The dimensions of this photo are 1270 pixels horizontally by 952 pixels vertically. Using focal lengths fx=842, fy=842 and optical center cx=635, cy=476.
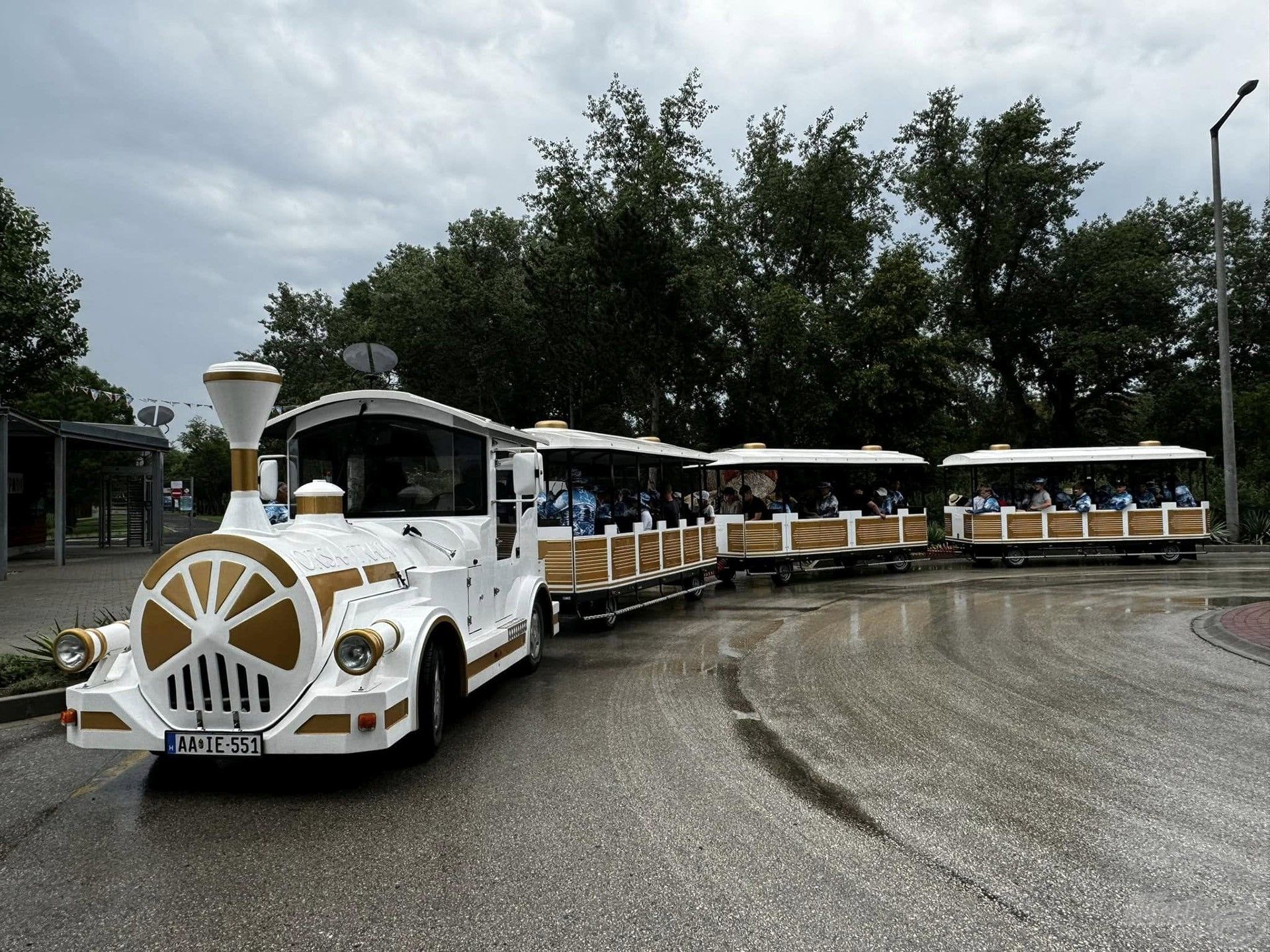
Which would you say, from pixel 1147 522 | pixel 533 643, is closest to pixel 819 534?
pixel 1147 522

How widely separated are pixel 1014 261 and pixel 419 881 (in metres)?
34.1

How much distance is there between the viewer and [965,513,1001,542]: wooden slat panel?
63.2 ft

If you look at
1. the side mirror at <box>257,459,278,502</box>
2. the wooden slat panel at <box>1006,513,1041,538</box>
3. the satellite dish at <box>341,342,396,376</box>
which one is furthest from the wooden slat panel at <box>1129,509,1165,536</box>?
the side mirror at <box>257,459,278,502</box>

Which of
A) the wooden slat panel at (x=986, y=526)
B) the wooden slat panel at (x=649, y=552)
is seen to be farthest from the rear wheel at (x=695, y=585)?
the wooden slat panel at (x=986, y=526)

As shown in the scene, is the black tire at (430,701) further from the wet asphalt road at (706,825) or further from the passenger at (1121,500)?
the passenger at (1121,500)

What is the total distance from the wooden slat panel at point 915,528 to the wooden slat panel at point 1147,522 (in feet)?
15.7

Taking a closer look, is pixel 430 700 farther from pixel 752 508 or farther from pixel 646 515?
pixel 752 508

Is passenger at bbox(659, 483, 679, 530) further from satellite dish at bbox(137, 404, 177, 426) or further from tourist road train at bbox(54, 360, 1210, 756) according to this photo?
satellite dish at bbox(137, 404, 177, 426)

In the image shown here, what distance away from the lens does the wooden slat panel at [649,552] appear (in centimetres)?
1227

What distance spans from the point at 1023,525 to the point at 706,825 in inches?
682

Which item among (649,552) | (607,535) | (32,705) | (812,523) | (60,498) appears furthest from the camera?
(60,498)

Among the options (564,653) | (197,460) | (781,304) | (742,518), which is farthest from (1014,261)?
(197,460)

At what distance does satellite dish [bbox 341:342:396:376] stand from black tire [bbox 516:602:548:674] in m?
3.30

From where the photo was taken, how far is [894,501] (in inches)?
759
